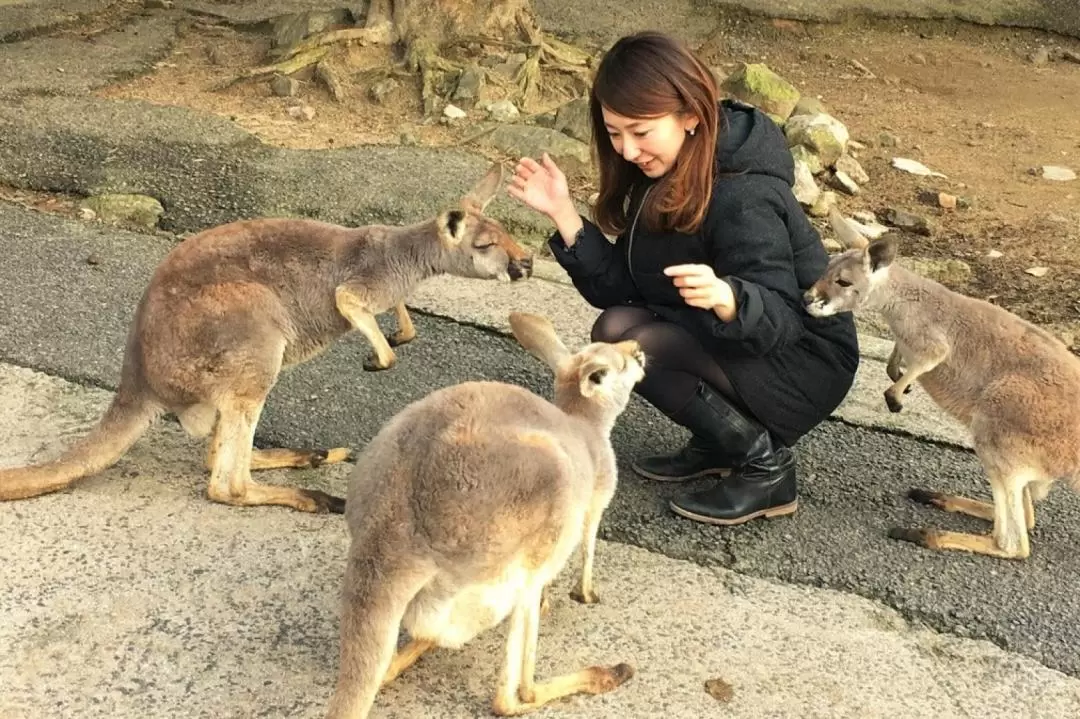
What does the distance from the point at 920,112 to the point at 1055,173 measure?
4.18 feet

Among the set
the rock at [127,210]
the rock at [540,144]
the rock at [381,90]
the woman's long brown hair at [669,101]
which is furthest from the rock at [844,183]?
the rock at [127,210]

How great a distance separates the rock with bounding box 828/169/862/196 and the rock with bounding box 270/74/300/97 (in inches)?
124

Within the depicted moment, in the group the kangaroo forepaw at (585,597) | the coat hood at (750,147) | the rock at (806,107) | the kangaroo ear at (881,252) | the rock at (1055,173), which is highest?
the coat hood at (750,147)

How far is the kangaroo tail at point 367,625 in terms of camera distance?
2.07 meters

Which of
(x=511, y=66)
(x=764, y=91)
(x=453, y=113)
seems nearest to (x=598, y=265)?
(x=453, y=113)

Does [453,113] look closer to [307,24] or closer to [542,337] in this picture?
[307,24]

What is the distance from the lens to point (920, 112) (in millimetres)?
7797

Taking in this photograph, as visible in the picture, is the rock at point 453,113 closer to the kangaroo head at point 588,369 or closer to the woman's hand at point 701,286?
the kangaroo head at point 588,369

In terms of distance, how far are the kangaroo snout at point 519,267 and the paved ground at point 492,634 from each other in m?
0.54

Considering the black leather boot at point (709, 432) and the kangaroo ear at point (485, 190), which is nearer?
the black leather boot at point (709, 432)

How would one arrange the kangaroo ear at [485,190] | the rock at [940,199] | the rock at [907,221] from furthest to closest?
1. the rock at [940,199]
2. the rock at [907,221]
3. the kangaroo ear at [485,190]

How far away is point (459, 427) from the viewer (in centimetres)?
226

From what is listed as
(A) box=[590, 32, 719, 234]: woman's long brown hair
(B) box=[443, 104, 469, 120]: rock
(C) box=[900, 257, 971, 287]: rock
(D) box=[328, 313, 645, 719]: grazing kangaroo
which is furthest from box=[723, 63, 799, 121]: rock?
(D) box=[328, 313, 645, 719]: grazing kangaroo

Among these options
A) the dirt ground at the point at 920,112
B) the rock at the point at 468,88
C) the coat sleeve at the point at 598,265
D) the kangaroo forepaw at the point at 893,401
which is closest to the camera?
the coat sleeve at the point at 598,265
